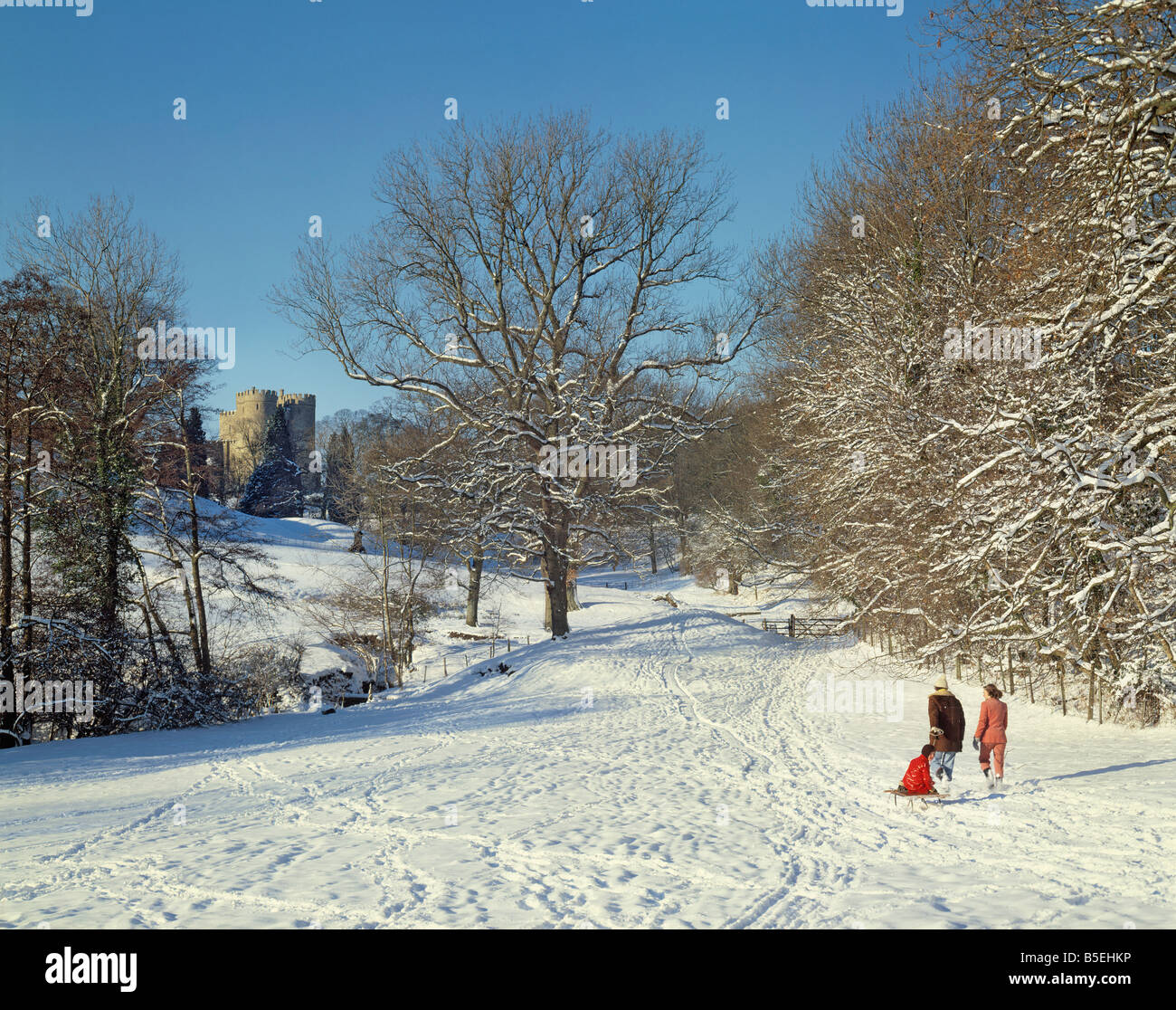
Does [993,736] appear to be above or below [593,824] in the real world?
above

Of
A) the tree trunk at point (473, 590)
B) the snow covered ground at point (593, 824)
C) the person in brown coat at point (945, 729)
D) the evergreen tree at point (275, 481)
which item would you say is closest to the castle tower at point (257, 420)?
the evergreen tree at point (275, 481)

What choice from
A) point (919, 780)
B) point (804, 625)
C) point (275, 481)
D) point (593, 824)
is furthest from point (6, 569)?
point (275, 481)

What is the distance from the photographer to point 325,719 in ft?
70.4

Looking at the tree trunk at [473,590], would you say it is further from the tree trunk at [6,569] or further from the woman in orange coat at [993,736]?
the woman in orange coat at [993,736]

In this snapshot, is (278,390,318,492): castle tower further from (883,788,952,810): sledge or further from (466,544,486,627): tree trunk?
(883,788,952,810): sledge

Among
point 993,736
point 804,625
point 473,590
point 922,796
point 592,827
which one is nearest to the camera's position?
point 592,827

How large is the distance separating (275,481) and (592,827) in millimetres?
77184

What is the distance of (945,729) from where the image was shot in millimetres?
11227

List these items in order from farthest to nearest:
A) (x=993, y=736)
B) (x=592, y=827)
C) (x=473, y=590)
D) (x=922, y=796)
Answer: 1. (x=473, y=590)
2. (x=993, y=736)
3. (x=922, y=796)
4. (x=592, y=827)

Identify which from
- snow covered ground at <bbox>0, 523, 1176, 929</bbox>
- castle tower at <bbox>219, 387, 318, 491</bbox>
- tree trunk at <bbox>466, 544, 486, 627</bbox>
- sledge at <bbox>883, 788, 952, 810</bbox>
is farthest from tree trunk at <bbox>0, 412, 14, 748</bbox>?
castle tower at <bbox>219, 387, 318, 491</bbox>

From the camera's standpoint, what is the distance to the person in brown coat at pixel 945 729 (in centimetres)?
1120

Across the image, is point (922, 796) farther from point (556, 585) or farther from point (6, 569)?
point (6, 569)

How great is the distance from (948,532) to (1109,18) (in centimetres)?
756

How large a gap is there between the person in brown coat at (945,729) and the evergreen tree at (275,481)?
70.7 metres
